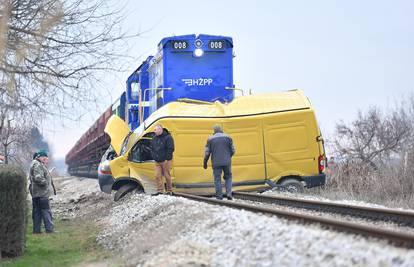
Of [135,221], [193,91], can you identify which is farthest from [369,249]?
[193,91]

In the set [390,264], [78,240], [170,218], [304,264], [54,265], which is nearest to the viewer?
[390,264]

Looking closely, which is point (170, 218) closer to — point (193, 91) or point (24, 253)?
point (24, 253)

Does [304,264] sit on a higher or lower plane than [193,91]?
lower

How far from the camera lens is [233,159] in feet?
51.0

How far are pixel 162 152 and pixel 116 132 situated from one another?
135 inches

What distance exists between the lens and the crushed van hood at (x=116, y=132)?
1733cm

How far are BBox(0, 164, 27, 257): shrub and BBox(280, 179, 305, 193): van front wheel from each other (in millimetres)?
7510

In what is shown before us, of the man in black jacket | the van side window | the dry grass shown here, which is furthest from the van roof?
the dry grass

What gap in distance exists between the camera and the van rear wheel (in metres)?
16.0


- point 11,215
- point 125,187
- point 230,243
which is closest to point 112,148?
point 125,187

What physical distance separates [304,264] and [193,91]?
12.7 metres

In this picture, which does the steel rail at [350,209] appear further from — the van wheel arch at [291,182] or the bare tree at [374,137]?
the bare tree at [374,137]

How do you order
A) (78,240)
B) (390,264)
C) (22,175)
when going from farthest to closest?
(78,240) → (22,175) → (390,264)

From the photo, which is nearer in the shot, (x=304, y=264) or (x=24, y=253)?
(x=304, y=264)
